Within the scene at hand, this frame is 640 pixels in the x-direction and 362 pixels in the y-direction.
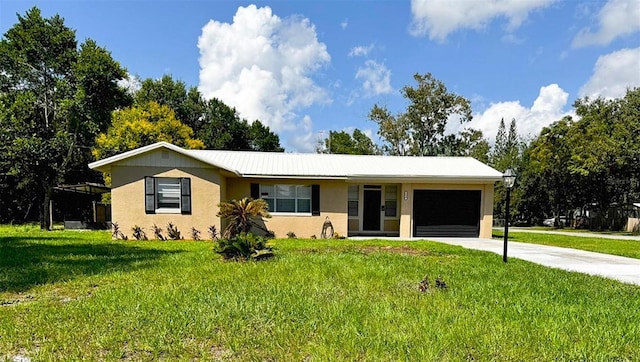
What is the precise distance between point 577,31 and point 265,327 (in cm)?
1613

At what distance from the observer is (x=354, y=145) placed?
39312 mm

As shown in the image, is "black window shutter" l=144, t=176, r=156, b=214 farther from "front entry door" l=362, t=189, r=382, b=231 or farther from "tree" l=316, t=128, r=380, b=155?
"tree" l=316, t=128, r=380, b=155

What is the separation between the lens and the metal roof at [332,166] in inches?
510

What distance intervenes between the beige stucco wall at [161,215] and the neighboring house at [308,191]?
33mm

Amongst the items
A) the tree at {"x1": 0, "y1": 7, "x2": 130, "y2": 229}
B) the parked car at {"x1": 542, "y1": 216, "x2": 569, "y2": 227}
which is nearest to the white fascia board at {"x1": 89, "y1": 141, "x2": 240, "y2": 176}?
the tree at {"x1": 0, "y1": 7, "x2": 130, "y2": 229}

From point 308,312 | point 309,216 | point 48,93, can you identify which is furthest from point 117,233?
point 48,93

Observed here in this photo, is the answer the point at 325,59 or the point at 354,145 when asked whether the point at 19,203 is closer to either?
the point at 325,59

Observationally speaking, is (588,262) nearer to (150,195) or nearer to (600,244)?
(600,244)

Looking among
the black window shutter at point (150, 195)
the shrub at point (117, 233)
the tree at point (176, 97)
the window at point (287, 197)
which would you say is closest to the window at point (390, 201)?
the window at point (287, 197)

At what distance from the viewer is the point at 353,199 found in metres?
15.7

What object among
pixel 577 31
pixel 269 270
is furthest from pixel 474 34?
pixel 269 270

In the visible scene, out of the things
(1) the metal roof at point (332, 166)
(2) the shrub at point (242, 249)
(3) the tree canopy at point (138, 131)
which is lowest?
(2) the shrub at point (242, 249)

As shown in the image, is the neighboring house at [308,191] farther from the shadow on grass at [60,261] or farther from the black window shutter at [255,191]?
the shadow on grass at [60,261]

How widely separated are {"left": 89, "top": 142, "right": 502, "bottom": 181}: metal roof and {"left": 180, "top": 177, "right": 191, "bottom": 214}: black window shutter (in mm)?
976
